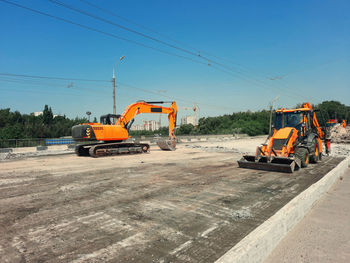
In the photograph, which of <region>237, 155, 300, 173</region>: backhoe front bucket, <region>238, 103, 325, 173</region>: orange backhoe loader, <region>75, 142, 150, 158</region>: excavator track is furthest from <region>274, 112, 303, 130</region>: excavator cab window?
<region>75, 142, 150, 158</region>: excavator track

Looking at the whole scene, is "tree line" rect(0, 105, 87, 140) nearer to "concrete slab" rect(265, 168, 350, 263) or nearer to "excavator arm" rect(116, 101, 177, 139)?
"excavator arm" rect(116, 101, 177, 139)

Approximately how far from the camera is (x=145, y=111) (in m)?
18.0

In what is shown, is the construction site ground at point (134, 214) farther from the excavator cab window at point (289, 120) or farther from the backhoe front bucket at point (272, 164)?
the excavator cab window at point (289, 120)

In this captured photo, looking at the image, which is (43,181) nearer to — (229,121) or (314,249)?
(314,249)

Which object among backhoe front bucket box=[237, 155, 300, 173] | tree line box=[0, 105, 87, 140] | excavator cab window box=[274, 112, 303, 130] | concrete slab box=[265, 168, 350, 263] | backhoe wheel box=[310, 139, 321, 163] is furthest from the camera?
tree line box=[0, 105, 87, 140]

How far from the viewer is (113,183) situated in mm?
7820

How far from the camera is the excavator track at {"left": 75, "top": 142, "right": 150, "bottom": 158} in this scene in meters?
15.2

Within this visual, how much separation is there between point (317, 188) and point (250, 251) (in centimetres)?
377

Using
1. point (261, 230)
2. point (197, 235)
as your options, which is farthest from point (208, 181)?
point (261, 230)

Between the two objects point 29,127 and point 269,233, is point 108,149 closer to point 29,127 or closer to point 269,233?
point 269,233

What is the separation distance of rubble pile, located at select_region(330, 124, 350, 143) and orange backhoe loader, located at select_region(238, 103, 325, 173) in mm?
19001

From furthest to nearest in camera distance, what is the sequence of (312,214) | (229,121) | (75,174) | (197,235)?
(229,121) → (75,174) → (312,214) → (197,235)

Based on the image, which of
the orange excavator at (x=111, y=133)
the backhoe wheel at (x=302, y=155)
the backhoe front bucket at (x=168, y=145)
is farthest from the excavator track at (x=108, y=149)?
the backhoe wheel at (x=302, y=155)

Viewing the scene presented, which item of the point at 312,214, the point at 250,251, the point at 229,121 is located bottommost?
the point at 312,214
